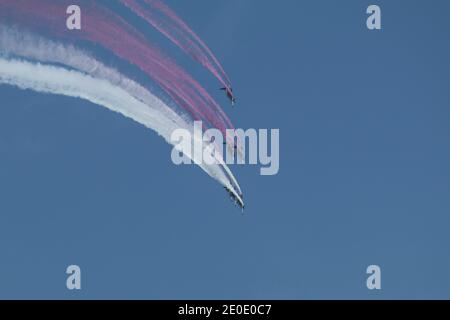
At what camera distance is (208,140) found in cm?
4091
